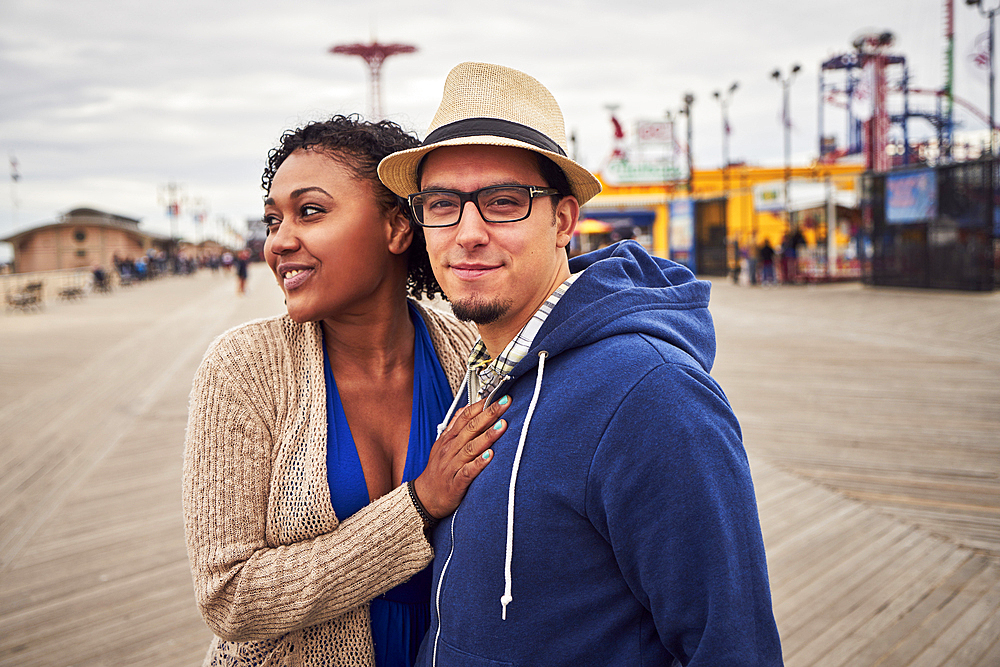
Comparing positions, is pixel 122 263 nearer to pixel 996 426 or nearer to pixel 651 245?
pixel 651 245

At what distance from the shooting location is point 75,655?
10.3ft

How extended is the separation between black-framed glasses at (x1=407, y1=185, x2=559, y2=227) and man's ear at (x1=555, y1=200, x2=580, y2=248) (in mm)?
96

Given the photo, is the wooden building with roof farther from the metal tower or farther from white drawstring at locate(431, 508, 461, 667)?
white drawstring at locate(431, 508, 461, 667)

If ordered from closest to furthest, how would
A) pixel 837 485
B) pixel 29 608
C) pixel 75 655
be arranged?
pixel 75 655 < pixel 29 608 < pixel 837 485

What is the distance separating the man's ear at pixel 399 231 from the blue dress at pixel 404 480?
1.16 feet

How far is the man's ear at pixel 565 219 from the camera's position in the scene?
5.50 ft

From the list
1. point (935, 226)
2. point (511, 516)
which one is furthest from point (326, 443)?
point (935, 226)

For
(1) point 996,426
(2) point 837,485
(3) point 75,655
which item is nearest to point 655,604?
(3) point 75,655

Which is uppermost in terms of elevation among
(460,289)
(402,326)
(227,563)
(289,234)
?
(289,234)

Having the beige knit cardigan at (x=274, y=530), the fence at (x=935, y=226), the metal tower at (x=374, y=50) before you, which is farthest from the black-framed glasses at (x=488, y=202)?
the metal tower at (x=374, y=50)

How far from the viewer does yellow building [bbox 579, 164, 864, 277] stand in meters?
21.8

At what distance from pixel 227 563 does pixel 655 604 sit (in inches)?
37.3

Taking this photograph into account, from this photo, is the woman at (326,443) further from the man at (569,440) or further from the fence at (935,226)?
the fence at (935,226)

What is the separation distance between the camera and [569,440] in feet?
4.27
